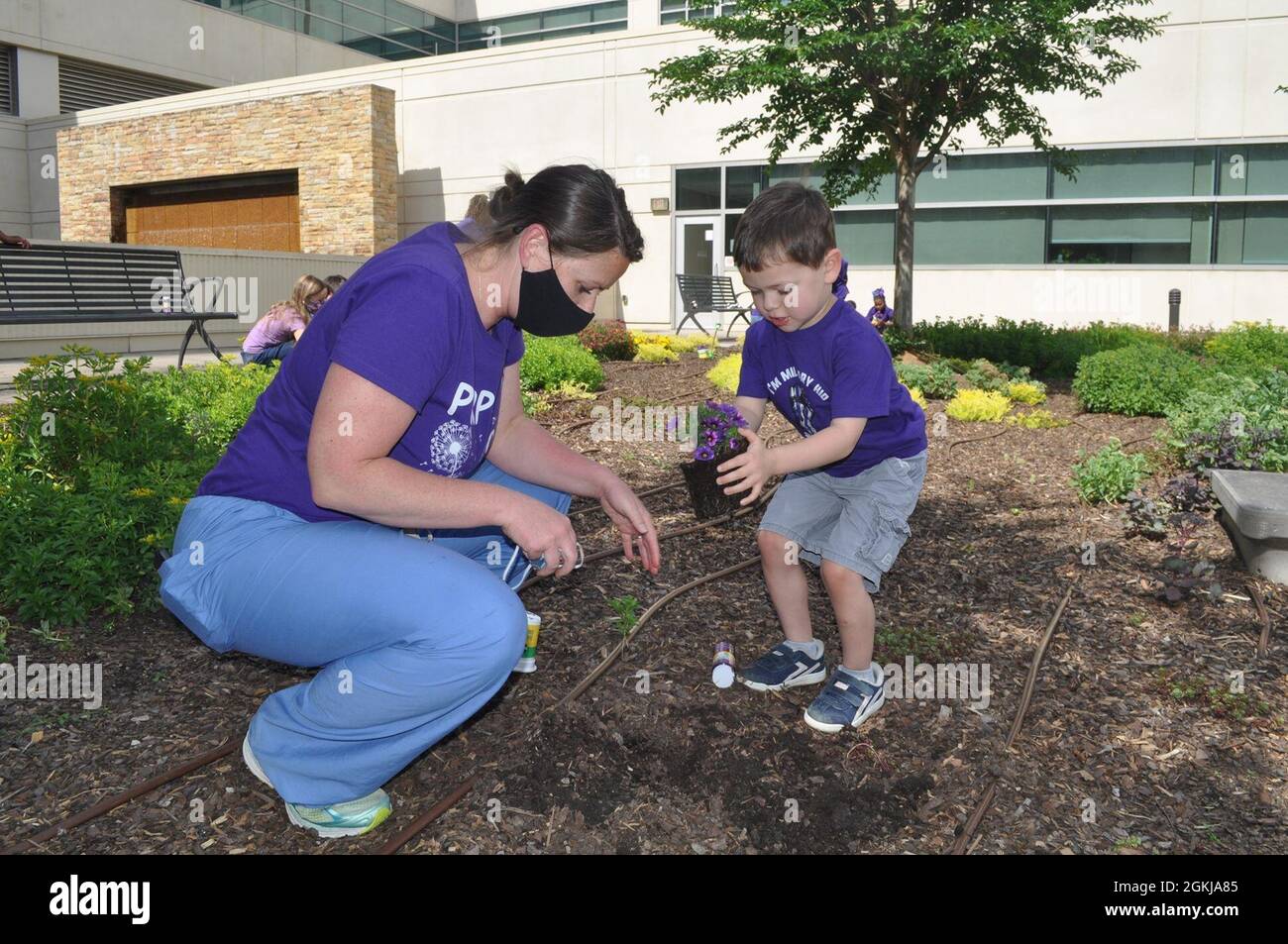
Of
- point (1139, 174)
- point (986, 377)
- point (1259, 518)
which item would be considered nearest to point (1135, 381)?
point (986, 377)

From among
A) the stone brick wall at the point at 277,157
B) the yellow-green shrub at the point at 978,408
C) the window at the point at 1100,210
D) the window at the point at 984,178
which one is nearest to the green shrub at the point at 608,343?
the yellow-green shrub at the point at 978,408

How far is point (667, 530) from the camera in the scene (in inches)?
194

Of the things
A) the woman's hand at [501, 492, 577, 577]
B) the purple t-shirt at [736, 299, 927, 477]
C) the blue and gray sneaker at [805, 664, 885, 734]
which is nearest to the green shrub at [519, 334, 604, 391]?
the purple t-shirt at [736, 299, 927, 477]

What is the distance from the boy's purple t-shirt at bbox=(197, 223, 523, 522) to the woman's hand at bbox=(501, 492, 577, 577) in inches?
12.6

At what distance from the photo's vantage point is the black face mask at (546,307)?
7.91 ft

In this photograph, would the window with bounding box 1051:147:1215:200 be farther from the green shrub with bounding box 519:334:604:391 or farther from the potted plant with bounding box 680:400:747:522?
the potted plant with bounding box 680:400:747:522

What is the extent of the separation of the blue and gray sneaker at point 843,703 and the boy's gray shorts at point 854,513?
32 centimetres

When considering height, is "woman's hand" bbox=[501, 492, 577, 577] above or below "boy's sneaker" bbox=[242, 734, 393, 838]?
above

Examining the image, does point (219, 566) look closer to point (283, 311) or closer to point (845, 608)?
point (845, 608)

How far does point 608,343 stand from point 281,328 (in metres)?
4.17

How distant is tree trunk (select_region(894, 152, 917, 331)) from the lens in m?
11.6

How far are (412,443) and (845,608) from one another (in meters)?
1.49

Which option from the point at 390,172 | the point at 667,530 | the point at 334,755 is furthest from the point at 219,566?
the point at 390,172

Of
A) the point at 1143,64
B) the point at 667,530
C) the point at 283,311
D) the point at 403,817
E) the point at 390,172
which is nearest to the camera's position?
the point at 403,817
